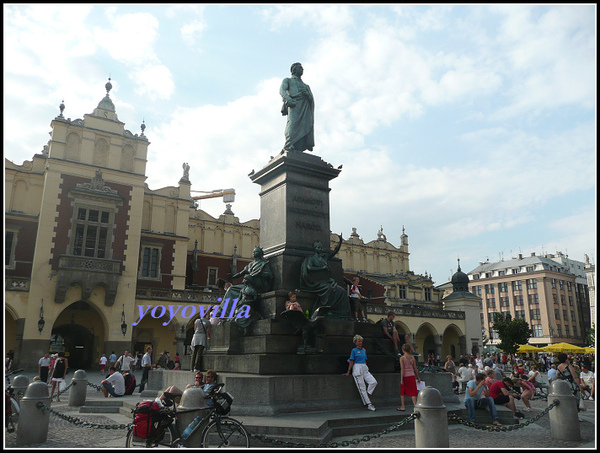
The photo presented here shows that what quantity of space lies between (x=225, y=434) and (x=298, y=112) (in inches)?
337

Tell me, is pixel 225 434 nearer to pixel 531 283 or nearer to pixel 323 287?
pixel 323 287

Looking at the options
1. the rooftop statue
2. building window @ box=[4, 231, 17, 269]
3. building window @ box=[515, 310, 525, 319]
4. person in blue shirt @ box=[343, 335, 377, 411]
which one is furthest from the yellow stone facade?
building window @ box=[515, 310, 525, 319]

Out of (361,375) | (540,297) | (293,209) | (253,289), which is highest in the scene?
(540,297)

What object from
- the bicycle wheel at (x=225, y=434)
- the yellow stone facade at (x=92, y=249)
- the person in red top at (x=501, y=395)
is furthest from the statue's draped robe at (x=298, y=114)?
the yellow stone facade at (x=92, y=249)

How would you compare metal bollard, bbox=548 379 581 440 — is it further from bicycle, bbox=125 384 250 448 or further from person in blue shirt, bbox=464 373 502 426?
bicycle, bbox=125 384 250 448

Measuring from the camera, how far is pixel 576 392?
37.3ft

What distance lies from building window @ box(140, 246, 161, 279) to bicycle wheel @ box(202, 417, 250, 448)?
2844 cm

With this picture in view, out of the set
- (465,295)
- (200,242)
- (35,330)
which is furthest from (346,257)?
(35,330)

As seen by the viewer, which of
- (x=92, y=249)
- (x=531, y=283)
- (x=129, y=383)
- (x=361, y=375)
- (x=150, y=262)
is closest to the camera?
(x=361, y=375)

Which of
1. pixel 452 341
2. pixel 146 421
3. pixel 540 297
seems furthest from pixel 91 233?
pixel 540 297

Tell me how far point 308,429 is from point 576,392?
795cm

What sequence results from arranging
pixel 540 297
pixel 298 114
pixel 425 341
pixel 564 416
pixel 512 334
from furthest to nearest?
pixel 540 297
pixel 512 334
pixel 425 341
pixel 298 114
pixel 564 416

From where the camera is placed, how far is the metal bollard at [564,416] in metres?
7.66

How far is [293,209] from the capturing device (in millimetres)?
11312
